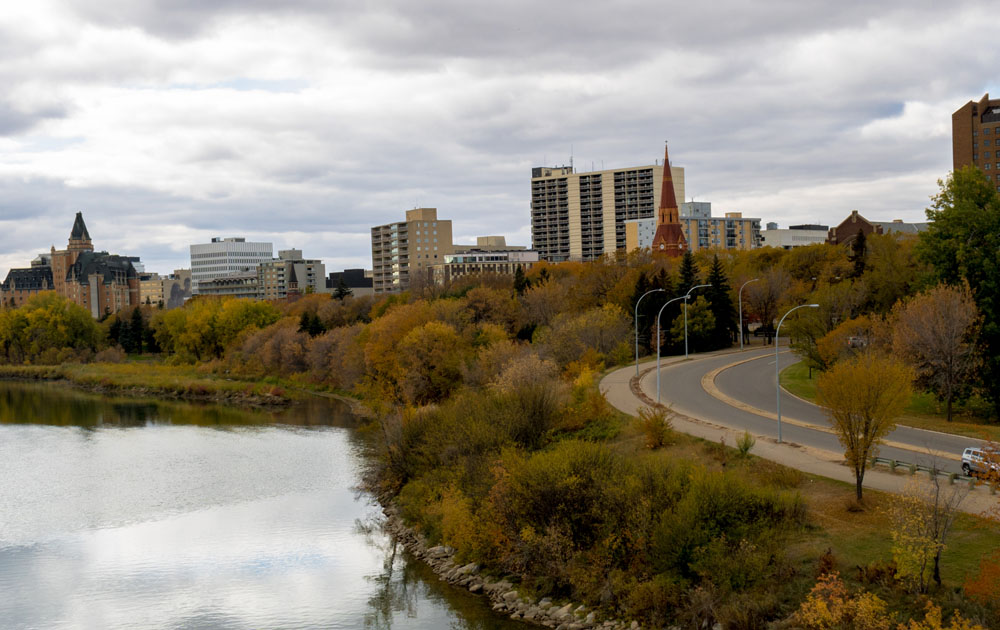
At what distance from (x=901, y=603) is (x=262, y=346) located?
83.0 meters

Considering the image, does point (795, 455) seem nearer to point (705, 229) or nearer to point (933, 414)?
point (933, 414)

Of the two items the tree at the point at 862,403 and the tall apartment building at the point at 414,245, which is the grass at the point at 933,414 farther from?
the tall apartment building at the point at 414,245

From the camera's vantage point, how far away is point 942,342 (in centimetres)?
4228

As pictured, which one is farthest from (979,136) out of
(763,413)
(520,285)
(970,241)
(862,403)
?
(862,403)

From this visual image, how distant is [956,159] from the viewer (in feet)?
423

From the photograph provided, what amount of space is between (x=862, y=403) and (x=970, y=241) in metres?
27.0

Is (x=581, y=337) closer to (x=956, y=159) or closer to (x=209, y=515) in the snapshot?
(x=209, y=515)

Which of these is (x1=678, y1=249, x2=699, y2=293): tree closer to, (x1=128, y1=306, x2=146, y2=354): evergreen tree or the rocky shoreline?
the rocky shoreline

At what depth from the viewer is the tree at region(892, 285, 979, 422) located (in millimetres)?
42094

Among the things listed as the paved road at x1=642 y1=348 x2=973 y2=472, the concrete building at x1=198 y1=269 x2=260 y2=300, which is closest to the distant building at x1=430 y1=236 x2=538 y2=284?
the concrete building at x1=198 y1=269 x2=260 y2=300

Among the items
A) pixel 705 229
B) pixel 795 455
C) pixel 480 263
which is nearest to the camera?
pixel 795 455

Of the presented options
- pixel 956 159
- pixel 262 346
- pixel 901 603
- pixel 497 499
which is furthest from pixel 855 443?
pixel 956 159

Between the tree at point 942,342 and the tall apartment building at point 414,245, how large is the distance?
136m

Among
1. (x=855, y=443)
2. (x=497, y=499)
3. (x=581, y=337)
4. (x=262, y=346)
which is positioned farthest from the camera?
(x=262, y=346)
